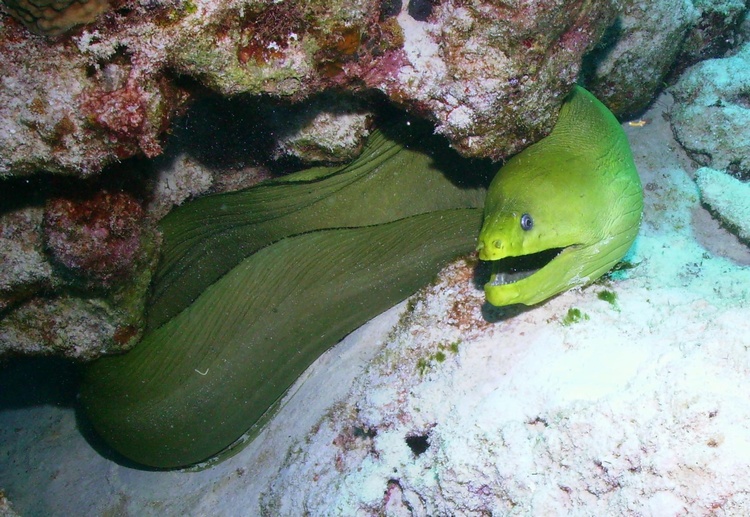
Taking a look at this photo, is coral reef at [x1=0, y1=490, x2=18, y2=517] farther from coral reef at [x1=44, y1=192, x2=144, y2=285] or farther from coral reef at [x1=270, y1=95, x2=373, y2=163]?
coral reef at [x1=270, y1=95, x2=373, y2=163]

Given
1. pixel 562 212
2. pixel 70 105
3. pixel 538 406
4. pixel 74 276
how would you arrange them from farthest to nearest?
pixel 74 276 < pixel 562 212 < pixel 538 406 < pixel 70 105

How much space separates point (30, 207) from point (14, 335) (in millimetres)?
1009

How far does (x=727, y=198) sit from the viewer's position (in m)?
3.80

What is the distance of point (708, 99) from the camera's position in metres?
4.34

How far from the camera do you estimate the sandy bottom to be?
1812 mm

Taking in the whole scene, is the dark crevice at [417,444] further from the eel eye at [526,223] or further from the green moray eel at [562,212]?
the eel eye at [526,223]

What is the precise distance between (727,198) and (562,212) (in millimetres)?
2540

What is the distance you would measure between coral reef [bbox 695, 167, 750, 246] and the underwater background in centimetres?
2

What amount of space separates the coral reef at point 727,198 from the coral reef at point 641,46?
920 millimetres

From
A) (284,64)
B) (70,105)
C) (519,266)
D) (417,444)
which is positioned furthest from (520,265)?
(70,105)

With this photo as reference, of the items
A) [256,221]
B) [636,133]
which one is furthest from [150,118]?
[636,133]

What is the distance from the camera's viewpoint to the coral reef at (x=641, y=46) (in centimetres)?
378

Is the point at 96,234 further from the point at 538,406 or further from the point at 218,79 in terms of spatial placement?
the point at 538,406

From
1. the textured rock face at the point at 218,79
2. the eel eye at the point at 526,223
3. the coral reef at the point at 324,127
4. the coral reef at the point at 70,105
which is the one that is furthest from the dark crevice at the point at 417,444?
the coral reef at the point at 70,105
